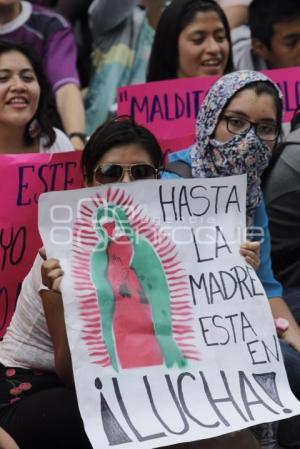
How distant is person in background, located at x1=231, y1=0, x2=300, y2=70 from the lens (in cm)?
715

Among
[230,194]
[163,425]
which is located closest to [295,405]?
[163,425]

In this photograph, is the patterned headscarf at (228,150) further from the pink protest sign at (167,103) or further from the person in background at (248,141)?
Result: the pink protest sign at (167,103)

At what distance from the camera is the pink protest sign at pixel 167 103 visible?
6.48 m

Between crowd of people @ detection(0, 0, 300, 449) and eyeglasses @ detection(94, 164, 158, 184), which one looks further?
eyeglasses @ detection(94, 164, 158, 184)

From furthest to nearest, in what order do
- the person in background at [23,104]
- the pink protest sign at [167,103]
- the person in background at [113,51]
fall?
the person in background at [113,51]
the pink protest sign at [167,103]
the person in background at [23,104]

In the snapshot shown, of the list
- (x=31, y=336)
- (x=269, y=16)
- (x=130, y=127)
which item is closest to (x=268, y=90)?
(x=130, y=127)

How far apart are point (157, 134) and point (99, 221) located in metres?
2.24

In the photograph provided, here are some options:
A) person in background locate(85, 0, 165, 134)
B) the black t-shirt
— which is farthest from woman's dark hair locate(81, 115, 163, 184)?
person in background locate(85, 0, 165, 134)

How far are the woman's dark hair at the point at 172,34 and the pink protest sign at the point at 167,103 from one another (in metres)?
0.41

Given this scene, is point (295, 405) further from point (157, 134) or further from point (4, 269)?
point (157, 134)

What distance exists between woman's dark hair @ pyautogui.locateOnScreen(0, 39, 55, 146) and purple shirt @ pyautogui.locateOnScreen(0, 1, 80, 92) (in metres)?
1.04

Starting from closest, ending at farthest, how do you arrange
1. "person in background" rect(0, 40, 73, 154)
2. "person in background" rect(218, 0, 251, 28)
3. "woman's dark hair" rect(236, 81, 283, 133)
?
1. "woman's dark hair" rect(236, 81, 283, 133)
2. "person in background" rect(0, 40, 73, 154)
3. "person in background" rect(218, 0, 251, 28)

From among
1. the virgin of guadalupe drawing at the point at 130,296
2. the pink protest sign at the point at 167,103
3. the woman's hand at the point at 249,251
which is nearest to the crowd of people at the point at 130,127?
the woman's hand at the point at 249,251

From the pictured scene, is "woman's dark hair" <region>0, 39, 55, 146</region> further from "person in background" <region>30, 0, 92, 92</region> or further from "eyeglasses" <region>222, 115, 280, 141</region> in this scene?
"person in background" <region>30, 0, 92, 92</region>
